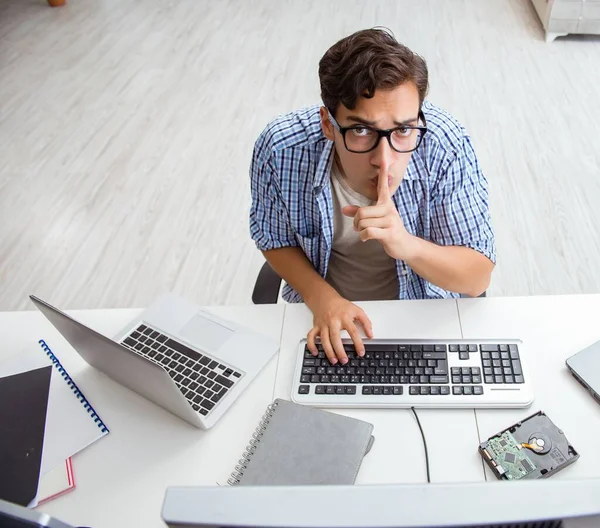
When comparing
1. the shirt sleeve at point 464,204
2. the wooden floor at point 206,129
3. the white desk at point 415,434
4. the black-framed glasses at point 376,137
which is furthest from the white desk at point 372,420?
the wooden floor at point 206,129

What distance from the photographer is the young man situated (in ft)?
3.49

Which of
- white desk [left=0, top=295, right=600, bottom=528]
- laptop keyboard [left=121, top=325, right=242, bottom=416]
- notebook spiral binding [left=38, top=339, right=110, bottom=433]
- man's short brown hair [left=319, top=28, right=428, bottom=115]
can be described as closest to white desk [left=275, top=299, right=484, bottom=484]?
white desk [left=0, top=295, right=600, bottom=528]

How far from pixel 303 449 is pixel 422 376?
0.86 feet

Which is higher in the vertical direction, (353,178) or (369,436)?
(353,178)

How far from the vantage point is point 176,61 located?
3852 millimetres

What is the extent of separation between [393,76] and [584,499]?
776mm

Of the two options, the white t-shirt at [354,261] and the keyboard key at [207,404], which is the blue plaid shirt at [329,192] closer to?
the white t-shirt at [354,261]

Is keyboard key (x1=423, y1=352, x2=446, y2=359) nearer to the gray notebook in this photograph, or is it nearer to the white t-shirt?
the gray notebook

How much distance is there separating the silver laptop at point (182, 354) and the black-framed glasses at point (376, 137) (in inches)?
17.3

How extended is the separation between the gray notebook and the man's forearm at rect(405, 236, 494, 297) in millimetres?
344

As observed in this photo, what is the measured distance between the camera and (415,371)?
1103mm

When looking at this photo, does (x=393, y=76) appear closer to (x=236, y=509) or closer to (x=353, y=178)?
(x=353, y=178)

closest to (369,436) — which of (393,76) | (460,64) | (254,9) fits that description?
(393,76)

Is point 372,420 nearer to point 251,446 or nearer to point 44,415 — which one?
point 251,446
